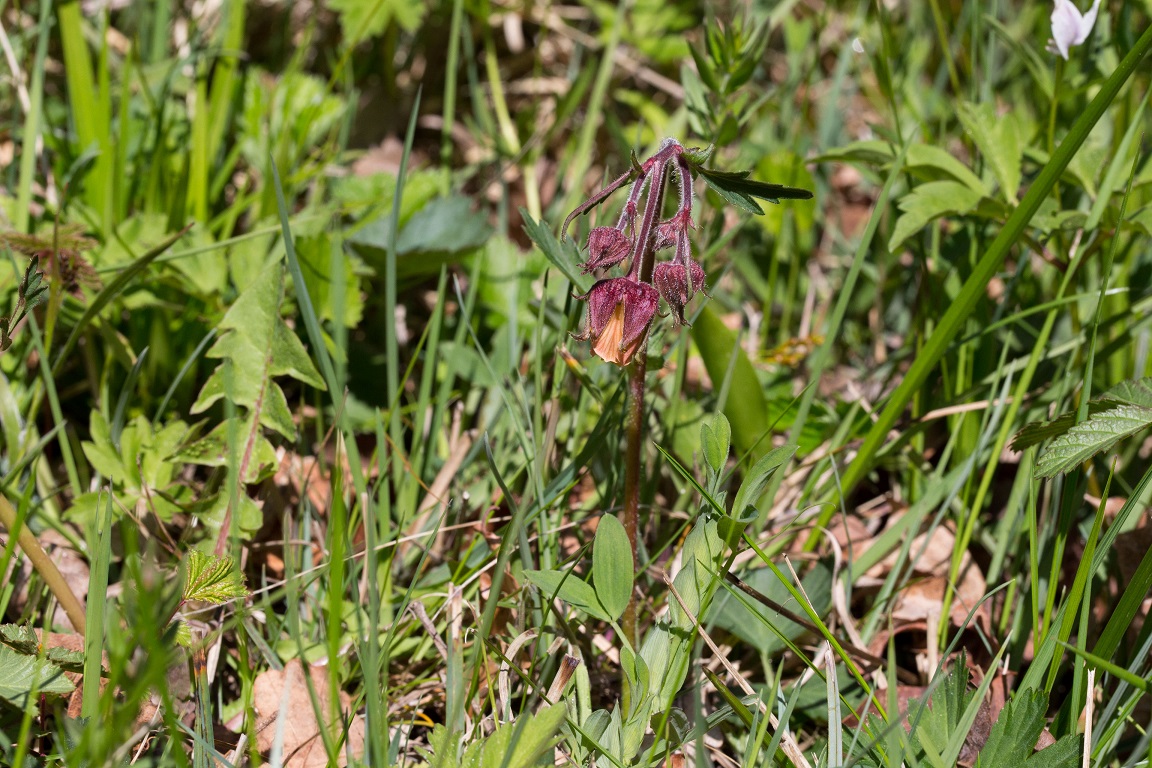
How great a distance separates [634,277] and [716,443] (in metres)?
0.30

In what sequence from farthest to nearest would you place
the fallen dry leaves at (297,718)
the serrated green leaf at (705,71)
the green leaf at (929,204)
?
the serrated green leaf at (705,71)
the green leaf at (929,204)
the fallen dry leaves at (297,718)

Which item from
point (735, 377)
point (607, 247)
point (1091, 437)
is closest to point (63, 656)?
point (607, 247)

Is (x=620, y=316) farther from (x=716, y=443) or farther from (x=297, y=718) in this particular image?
(x=297, y=718)

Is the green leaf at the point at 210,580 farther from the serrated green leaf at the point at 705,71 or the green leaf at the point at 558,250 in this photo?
the serrated green leaf at the point at 705,71

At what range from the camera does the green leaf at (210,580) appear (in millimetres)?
1610

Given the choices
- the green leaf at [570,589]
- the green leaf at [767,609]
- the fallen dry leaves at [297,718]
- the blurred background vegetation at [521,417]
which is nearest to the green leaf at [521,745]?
the blurred background vegetation at [521,417]

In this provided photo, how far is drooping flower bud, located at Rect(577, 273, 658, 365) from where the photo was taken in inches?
60.1

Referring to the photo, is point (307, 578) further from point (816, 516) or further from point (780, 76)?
point (780, 76)

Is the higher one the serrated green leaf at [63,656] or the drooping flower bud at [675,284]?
the drooping flower bud at [675,284]

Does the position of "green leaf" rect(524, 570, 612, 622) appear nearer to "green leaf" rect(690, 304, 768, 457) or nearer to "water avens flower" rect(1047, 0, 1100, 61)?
"green leaf" rect(690, 304, 768, 457)

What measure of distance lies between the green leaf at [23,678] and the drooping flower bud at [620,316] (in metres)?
0.99

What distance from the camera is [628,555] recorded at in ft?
5.20

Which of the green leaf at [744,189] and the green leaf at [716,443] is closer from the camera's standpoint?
the green leaf at [744,189]

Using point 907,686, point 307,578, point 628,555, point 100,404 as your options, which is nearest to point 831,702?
point 628,555
